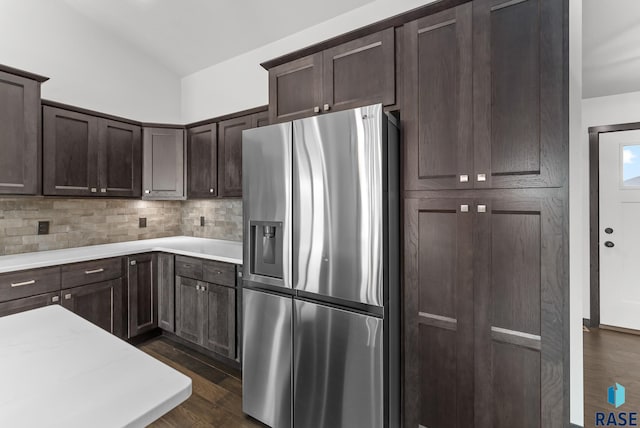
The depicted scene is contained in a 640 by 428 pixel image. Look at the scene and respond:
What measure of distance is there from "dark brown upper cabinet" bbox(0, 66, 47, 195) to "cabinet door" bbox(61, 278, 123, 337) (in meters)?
0.86

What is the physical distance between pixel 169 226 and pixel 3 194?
1.72m

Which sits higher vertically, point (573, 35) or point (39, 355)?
point (573, 35)

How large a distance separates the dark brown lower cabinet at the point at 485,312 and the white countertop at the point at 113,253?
1.46m

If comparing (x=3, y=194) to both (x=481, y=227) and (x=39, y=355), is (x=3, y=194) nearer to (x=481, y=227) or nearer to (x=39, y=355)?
(x=39, y=355)

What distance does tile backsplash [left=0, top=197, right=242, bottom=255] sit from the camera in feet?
8.80

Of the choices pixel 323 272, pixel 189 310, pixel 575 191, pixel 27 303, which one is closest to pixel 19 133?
pixel 27 303

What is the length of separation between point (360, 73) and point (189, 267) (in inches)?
85.5

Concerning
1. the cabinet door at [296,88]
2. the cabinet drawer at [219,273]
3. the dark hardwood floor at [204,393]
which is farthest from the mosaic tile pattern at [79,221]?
the cabinet door at [296,88]


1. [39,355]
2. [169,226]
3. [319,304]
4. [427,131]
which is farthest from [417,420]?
[169,226]

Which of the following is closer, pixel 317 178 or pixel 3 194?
pixel 317 178

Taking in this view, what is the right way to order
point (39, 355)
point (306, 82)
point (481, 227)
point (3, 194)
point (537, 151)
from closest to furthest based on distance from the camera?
point (39, 355)
point (537, 151)
point (481, 227)
point (306, 82)
point (3, 194)

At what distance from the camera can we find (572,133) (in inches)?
58.1

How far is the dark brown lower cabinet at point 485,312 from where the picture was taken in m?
1.40
